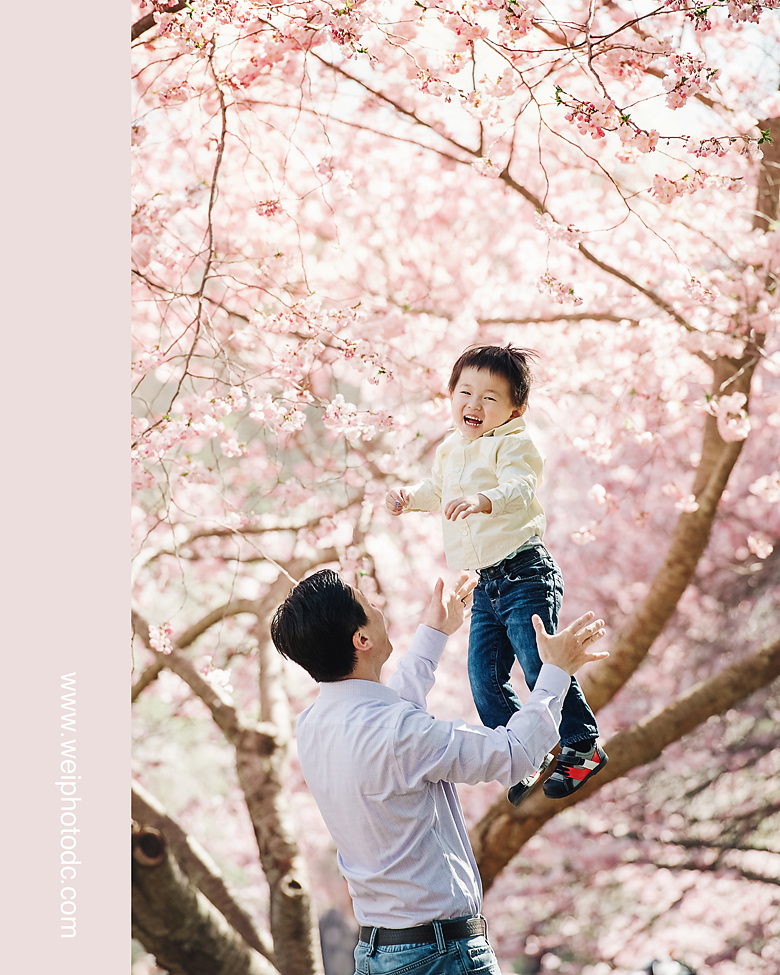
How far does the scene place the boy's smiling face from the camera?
2551 millimetres

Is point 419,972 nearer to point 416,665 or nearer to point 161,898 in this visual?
point 416,665

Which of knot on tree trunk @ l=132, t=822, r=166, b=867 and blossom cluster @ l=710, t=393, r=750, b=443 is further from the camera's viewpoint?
blossom cluster @ l=710, t=393, r=750, b=443

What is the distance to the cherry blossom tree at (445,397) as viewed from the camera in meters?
3.75

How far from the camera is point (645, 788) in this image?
27.7 ft

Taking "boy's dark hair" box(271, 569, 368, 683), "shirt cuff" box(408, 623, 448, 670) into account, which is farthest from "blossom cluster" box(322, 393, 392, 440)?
"boy's dark hair" box(271, 569, 368, 683)

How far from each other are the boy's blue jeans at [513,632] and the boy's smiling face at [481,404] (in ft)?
1.19

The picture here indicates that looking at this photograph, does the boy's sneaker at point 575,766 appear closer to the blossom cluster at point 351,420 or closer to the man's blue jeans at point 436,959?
the man's blue jeans at point 436,959

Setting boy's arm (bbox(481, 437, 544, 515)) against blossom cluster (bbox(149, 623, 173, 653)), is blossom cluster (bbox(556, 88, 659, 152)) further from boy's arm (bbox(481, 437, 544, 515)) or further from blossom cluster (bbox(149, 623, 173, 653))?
blossom cluster (bbox(149, 623, 173, 653))

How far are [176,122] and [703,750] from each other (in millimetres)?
6575

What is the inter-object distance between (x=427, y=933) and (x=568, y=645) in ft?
2.33

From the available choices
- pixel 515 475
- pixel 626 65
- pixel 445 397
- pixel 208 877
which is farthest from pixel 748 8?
pixel 208 877

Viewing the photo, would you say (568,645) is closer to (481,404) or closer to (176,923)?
(481,404)

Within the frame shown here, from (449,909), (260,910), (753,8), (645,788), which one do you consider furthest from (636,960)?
(753,8)

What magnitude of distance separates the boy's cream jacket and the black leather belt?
35.3 inches
